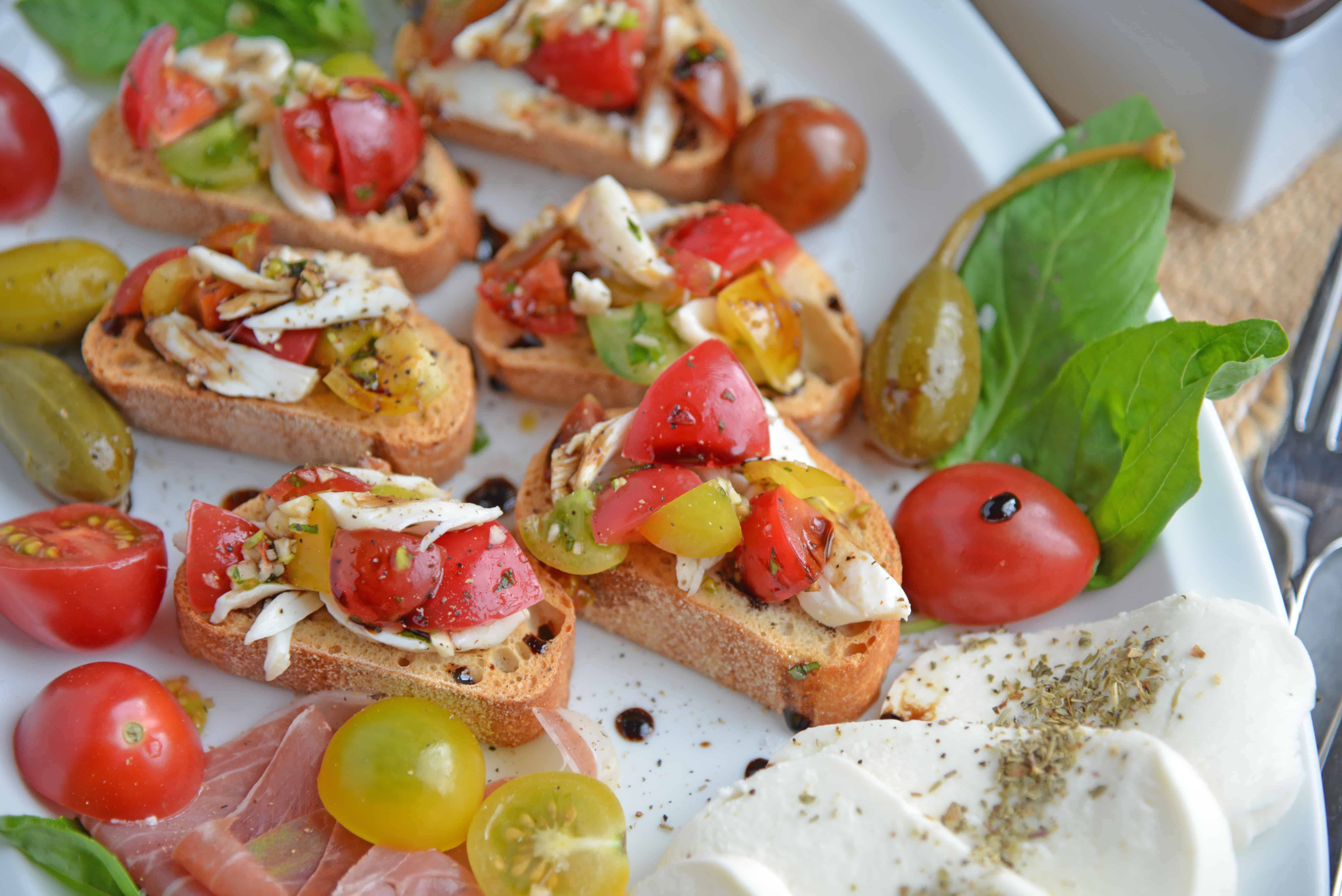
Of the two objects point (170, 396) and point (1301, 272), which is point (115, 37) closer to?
point (170, 396)

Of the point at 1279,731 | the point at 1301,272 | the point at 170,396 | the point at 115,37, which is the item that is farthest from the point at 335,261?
the point at 1301,272

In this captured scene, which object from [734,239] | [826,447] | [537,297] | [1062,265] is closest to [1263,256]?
[1062,265]

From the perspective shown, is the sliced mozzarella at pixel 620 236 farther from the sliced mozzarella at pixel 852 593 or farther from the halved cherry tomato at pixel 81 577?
the halved cherry tomato at pixel 81 577

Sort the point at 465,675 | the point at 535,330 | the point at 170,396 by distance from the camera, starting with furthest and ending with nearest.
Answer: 1. the point at 535,330
2. the point at 170,396
3. the point at 465,675

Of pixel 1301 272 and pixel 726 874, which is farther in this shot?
pixel 1301 272

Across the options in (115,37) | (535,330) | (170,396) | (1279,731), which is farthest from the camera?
(115,37)

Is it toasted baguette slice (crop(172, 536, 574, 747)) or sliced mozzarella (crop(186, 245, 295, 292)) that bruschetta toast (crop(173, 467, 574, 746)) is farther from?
sliced mozzarella (crop(186, 245, 295, 292))

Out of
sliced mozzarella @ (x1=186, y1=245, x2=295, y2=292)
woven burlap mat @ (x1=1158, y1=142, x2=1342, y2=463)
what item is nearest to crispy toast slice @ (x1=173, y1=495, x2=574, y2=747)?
sliced mozzarella @ (x1=186, y1=245, x2=295, y2=292)
